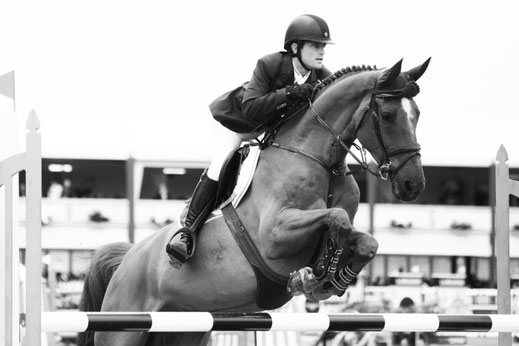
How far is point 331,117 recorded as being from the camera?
191 inches

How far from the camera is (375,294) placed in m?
13.9

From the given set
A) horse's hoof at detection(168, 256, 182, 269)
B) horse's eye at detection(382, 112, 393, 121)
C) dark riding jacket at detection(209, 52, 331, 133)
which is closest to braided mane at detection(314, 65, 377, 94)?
dark riding jacket at detection(209, 52, 331, 133)

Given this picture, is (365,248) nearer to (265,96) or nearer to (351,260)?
(351,260)

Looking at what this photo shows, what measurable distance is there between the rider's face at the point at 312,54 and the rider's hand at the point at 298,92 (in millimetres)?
112

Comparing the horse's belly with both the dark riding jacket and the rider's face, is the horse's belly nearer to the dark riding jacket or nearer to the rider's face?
the dark riding jacket

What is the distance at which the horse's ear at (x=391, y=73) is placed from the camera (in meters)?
4.58

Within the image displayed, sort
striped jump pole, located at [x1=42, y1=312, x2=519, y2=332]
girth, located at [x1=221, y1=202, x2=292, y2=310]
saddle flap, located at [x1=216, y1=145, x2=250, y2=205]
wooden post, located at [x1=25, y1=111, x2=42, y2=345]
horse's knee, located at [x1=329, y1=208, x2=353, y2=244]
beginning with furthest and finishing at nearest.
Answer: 1. saddle flap, located at [x1=216, y1=145, x2=250, y2=205]
2. girth, located at [x1=221, y1=202, x2=292, y2=310]
3. horse's knee, located at [x1=329, y1=208, x2=353, y2=244]
4. striped jump pole, located at [x1=42, y1=312, x2=519, y2=332]
5. wooden post, located at [x1=25, y1=111, x2=42, y2=345]

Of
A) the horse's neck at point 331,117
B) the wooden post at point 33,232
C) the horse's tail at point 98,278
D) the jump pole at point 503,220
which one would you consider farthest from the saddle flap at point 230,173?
the wooden post at point 33,232

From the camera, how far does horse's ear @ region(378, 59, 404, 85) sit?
180 inches

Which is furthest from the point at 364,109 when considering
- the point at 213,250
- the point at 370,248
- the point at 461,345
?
the point at 461,345

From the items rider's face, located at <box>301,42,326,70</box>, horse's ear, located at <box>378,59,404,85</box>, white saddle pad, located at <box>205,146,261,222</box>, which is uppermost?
rider's face, located at <box>301,42,326,70</box>

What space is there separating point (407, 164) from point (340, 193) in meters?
0.45

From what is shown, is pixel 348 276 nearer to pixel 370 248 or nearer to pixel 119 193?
pixel 370 248

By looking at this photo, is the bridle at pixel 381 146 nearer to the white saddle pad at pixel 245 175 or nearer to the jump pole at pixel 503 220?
the white saddle pad at pixel 245 175
